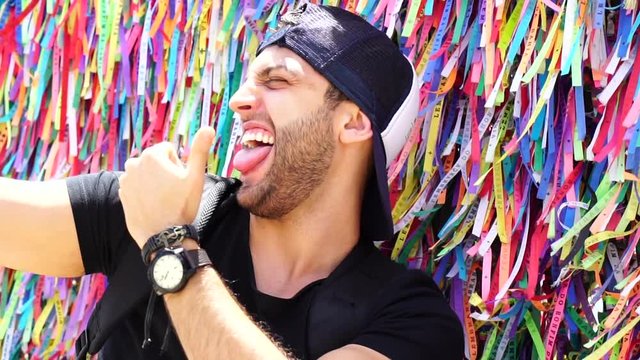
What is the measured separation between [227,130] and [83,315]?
612mm

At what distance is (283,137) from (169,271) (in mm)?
388

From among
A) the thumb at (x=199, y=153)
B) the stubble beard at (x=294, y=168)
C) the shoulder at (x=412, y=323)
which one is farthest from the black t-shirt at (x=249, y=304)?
the thumb at (x=199, y=153)

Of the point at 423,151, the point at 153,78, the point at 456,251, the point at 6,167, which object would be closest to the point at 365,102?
the point at 423,151

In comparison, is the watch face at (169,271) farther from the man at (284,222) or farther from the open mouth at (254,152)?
the open mouth at (254,152)

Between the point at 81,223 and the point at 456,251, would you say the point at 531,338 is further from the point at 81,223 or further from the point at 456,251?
the point at 81,223

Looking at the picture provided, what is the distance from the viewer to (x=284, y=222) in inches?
78.9

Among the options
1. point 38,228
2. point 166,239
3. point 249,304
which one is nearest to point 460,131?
point 249,304

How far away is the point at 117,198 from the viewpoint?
1939 millimetres

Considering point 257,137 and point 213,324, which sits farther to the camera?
point 257,137

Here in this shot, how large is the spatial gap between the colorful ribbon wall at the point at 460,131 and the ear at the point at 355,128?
17 cm

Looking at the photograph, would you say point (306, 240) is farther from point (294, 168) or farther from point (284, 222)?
point (294, 168)

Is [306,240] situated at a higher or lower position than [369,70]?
lower

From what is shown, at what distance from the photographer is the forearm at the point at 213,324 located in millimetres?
1629

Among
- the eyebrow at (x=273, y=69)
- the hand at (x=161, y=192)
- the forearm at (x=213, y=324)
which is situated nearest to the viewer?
the forearm at (x=213, y=324)
